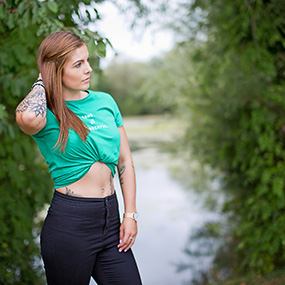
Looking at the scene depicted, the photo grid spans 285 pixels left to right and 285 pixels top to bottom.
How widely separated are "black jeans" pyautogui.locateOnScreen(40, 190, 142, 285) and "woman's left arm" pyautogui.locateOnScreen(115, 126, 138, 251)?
0.03 meters

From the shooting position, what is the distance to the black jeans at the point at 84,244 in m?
2.37

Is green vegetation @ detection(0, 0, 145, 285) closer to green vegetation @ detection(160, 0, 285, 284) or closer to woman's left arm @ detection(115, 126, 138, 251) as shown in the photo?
woman's left arm @ detection(115, 126, 138, 251)

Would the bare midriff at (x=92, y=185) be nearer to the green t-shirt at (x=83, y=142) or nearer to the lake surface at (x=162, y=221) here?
the green t-shirt at (x=83, y=142)

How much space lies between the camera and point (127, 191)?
2.56 metres

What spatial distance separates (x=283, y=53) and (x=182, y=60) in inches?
263

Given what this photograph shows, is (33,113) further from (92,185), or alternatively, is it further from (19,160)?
(19,160)

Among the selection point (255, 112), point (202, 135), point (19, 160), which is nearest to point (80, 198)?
point (19, 160)

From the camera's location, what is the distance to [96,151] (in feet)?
7.79

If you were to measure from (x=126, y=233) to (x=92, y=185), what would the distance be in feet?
0.88

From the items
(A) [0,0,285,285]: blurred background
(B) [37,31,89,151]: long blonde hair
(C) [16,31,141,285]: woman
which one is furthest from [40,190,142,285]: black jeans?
(A) [0,0,285,285]: blurred background

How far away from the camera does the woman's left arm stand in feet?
8.11

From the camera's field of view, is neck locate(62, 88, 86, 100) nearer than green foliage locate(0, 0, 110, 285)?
Yes

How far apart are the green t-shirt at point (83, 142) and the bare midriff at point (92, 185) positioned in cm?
2

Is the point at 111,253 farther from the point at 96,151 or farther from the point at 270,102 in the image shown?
the point at 270,102
